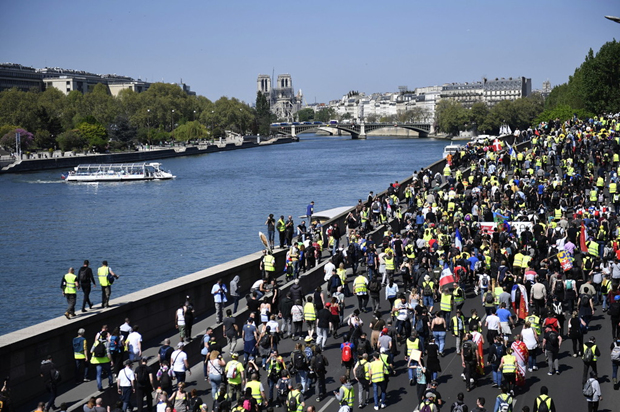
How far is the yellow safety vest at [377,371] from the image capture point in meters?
12.4

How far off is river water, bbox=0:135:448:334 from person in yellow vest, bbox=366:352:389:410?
16675 mm

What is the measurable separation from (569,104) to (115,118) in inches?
2685

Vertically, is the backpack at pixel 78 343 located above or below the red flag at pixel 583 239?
below

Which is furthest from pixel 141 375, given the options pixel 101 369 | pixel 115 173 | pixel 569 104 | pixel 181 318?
pixel 569 104

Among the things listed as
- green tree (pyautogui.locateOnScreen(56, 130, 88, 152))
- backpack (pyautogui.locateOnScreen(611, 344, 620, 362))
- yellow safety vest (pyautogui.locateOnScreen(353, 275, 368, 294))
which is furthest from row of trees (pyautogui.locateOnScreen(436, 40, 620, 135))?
backpack (pyautogui.locateOnScreen(611, 344, 620, 362))

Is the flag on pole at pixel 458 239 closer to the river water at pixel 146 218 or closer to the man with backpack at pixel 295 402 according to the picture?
the man with backpack at pixel 295 402

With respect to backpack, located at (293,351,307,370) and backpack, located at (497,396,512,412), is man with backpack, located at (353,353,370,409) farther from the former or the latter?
backpack, located at (497,396,512,412)

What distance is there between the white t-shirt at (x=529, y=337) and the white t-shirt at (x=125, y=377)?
6.25m

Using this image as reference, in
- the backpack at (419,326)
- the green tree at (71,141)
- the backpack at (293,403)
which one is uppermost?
the green tree at (71,141)

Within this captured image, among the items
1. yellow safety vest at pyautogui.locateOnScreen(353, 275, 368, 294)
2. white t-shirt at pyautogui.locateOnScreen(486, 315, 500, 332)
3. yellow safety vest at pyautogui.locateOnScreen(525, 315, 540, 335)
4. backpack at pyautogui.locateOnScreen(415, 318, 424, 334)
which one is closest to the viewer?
yellow safety vest at pyautogui.locateOnScreen(525, 315, 540, 335)

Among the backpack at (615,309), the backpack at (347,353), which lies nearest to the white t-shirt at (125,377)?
the backpack at (347,353)

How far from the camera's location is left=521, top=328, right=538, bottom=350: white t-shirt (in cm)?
1330

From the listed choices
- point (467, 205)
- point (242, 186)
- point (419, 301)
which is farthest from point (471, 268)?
point (242, 186)

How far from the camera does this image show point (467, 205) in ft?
87.5
